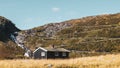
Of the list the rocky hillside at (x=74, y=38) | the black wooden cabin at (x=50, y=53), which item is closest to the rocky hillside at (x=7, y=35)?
the rocky hillside at (x=74, y=38)

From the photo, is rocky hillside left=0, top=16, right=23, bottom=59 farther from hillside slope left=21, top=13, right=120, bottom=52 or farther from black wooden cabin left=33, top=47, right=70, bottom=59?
black wooden cabin left=33, top=47, right=70, bottom=59

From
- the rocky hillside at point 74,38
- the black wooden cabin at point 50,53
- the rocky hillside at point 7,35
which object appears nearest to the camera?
the black wooden cabin at point 50,53

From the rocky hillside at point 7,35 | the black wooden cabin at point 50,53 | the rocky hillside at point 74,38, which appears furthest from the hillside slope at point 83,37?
the black wooden cabin at point 50,53

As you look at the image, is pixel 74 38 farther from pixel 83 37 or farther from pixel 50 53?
pixel 50 53

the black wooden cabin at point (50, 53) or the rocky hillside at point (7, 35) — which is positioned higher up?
the rocky hillside at point (7, 35)

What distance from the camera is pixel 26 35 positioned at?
19238cm

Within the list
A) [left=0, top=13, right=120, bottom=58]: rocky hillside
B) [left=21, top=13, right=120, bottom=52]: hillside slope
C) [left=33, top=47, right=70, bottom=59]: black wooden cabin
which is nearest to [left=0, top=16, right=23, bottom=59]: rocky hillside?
[left=0, top=13, right=120, bottom=58]: rocky hillside

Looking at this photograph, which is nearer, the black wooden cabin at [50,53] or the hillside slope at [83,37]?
the black wooden cabin at [50,53]

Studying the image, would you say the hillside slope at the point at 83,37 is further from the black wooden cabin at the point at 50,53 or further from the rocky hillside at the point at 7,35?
the black wooden cabin at the point at 50,53

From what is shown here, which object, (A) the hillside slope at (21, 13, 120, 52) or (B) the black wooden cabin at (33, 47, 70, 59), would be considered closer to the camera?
(B) the black wooden cabin at (33, 47, 70, 59)

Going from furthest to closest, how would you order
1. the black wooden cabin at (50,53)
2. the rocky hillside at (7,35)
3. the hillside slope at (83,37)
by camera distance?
the hillside slope at (83,37)
the rocky hillside at (7,35)
the black wooden cabin at (50,53)

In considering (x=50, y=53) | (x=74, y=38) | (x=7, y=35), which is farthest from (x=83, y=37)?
(x=50, y=53)

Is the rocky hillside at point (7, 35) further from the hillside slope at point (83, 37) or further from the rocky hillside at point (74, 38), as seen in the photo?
the hillside slope at point (83, 37)

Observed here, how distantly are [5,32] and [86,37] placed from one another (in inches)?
1608
